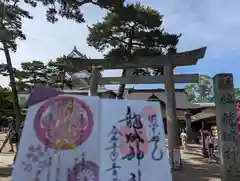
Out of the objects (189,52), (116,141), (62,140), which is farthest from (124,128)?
(189,52)

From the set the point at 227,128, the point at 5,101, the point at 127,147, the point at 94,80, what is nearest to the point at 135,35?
the point at 94,80

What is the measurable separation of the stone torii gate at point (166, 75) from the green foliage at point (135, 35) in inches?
143

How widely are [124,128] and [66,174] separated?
0.76m

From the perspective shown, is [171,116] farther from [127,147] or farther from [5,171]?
[127,147]

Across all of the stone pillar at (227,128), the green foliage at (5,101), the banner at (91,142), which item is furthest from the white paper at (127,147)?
the green foliage at (5,101)


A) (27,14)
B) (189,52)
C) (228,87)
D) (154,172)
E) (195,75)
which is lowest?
(154,172)

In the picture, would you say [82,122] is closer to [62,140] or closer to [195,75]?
[62,140]

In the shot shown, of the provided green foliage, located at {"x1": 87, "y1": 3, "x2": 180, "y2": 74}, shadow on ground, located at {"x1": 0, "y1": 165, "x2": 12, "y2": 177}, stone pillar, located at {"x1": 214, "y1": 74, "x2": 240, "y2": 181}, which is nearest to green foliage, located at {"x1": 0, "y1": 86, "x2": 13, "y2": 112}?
green foliage, located at {"x1": 87, "y1": 3, "x2": 180, "y2": 74}

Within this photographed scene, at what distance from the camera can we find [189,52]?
9.12 metres

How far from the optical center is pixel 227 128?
6223 mm

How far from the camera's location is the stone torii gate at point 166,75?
29.2 ft

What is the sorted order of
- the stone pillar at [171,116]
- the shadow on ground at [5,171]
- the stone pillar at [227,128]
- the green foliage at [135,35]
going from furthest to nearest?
1. the green foliage at [135,35]
2. the stone pillar at [171,116]
3. the shadow on ground at [5,171]
4. the stone pillar at [227,128]

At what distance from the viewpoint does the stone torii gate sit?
29.2 ft

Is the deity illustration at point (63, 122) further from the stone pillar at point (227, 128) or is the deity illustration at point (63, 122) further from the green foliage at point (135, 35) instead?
the green foliage at point (135, 35)
